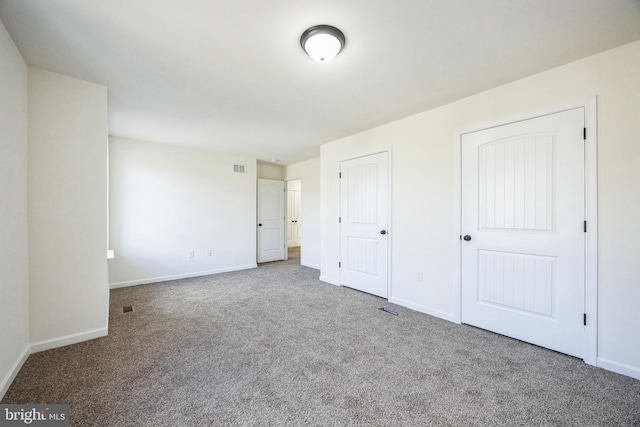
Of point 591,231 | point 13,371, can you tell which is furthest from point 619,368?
point 13,371

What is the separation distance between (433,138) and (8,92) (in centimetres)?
378

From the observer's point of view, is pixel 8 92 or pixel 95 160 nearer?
pixel 8 92

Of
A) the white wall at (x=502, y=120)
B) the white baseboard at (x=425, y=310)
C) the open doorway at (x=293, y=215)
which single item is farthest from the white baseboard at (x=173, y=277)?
the white baseboard at (x=425, y=310)

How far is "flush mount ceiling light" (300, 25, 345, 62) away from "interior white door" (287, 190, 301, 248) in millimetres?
6726

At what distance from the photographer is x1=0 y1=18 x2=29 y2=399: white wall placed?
5.77 ft

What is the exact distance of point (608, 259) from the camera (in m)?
2.01

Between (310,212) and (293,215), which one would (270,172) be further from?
(293,215)

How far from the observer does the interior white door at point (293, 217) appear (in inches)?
337

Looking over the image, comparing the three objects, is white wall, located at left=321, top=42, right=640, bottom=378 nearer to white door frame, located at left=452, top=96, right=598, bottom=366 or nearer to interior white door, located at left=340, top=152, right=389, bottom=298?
white door frame, located at left=452, top=96, right=598, bottom=366

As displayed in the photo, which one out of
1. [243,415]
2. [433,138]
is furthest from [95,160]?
[433,138]

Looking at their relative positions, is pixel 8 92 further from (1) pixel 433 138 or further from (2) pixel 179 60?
(1) pixel 433 138

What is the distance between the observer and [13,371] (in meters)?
1.89

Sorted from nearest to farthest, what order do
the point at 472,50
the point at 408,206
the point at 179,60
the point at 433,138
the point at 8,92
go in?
1. the point at 8,92
2. the point at 472,50
3. the point at 179,60
4. the point at 433,138
5. the point at 408,206

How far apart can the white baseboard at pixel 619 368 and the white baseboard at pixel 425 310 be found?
3.67 feet
